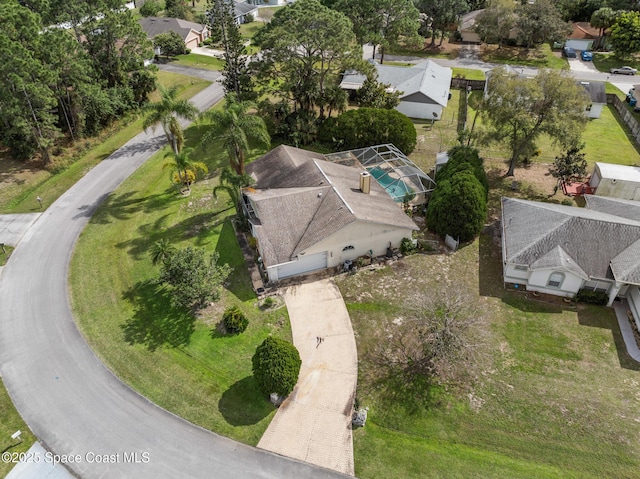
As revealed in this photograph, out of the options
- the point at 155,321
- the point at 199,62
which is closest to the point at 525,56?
the point at 199,62

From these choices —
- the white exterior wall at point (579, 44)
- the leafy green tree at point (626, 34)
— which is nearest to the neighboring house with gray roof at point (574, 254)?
the leafy green tree at point (626, 34)

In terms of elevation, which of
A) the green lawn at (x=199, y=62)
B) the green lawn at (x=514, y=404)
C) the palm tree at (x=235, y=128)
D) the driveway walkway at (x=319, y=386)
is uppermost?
the palm tree at (x=235, y=128)

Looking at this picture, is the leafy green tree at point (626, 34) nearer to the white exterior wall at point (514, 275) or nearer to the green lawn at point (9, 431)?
the white exterior wall at point (514, 275)

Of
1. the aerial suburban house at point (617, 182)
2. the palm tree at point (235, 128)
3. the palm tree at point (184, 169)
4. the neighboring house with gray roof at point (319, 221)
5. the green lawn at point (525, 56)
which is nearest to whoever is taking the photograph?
the neighboring house with gray roof at point (319, 221)

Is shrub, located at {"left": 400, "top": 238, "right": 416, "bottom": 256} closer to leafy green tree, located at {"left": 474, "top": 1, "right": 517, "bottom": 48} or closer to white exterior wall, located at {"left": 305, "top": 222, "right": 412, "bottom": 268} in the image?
white exterior wall, located at {"left": 305, "top": 222, "right": 412, "bottom": 268}

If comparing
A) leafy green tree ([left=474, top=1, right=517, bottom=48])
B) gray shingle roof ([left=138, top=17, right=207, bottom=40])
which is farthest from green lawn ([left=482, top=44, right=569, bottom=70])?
gray shingle roof ([left=138, top=17, right=207, bottom=40])

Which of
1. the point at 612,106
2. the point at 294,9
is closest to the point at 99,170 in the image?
the point at 294,9
